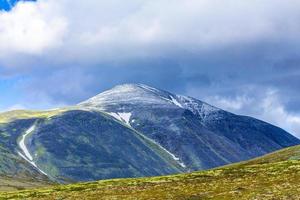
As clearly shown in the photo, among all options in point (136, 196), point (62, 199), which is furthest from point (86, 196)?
point (136, 196)

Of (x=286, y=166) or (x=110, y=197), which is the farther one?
(x=286, y=166)

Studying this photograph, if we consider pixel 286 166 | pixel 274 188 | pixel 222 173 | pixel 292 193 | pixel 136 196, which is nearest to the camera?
pixel 292 193

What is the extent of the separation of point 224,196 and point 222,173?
1000 inches

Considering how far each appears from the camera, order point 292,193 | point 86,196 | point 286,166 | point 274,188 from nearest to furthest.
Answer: point 292,193 < point 274,188 < point 86,196 < point 286,166

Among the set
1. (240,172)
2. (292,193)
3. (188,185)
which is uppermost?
(240,172)

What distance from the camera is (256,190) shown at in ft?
192

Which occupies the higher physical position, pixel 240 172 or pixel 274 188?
pixel 240 172

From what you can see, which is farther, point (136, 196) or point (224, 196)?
point (136, 196)

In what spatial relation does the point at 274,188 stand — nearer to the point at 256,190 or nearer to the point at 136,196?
the point at 256,190

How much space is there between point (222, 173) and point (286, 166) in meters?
10.3

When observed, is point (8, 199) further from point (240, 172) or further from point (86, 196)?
point (240, 172)

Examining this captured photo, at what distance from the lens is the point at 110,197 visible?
65188 millimetres

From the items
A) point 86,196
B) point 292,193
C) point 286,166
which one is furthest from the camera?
point 286,166

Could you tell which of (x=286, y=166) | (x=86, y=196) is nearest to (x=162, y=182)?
(x=86, y=196)
